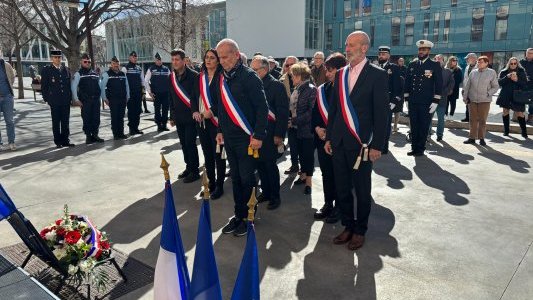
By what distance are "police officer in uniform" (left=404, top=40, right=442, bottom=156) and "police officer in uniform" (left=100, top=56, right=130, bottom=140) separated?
21.4 feet

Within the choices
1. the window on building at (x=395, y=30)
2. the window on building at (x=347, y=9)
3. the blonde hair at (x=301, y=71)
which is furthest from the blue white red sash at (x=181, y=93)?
the window on building at (x=347, y=9)

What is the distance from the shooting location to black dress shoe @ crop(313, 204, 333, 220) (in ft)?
15.6

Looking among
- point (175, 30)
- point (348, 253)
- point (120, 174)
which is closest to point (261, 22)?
point (175, 30)

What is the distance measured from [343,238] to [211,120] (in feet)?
8.31

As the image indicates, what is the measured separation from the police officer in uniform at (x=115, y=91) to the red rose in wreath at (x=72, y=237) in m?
6.97

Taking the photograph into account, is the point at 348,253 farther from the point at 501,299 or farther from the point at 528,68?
the point at 528,68

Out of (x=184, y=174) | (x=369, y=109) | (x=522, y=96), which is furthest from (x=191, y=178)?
(x=522, y=96)

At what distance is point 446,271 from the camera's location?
3471mm

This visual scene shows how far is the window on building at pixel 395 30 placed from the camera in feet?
127

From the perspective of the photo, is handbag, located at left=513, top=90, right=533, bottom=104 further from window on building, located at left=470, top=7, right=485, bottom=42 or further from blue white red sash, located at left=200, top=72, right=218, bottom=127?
window on building, located at left=470, top=7, right=485, bottom=42

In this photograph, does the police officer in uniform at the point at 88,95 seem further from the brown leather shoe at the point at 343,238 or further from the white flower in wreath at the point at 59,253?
the brown leather shoe at the point at 343,238

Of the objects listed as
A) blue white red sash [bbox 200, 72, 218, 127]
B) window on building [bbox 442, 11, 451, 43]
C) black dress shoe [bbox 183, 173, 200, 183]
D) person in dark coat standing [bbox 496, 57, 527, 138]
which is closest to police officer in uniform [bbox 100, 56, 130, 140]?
black dress shoe [bbox 183, 173, 200, 183]

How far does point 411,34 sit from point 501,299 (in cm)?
3906

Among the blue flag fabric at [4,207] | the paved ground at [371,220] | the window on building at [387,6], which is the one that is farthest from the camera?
the window on building at [387,6]
